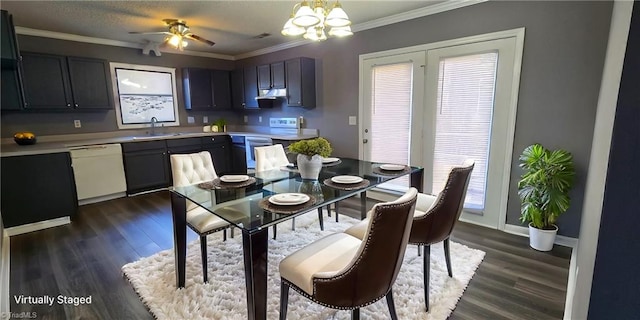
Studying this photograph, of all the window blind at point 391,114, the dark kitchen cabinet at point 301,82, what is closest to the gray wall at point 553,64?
the window blind at point 391,114

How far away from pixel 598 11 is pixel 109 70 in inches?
229

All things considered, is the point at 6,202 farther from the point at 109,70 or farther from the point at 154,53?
the point at 154,53

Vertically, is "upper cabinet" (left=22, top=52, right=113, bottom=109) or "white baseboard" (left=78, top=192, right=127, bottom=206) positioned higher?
"upper cabinet" (left=22, top=52, right=113, bottom=109)

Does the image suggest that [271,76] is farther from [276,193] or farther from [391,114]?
[276,193]

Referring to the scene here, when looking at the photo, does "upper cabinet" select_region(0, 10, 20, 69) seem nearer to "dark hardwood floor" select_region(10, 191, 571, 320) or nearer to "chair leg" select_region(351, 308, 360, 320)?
"dark hardwood floor" select_region(10, 191, 571, 320)

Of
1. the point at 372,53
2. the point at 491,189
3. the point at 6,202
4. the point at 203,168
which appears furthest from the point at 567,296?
the point at 6,202

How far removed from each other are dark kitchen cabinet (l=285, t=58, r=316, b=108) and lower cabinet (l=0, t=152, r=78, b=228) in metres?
2.89

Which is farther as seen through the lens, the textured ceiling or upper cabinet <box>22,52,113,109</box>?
upper cabinet <box>22,52,113,109</box>

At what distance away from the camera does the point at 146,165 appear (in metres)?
4.42

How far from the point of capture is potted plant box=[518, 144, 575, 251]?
2.37 meters

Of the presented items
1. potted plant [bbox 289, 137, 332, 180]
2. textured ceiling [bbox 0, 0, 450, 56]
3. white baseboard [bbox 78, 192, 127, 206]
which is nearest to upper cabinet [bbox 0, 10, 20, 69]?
textured ceiling [bbox 0, 0, 450, 56]

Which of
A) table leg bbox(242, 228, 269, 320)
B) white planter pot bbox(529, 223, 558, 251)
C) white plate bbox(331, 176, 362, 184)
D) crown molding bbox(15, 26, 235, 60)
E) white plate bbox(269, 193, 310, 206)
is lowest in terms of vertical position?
white planter pot bbox(529, 223, 558, 251)

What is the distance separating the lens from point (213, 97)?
18.1 feet

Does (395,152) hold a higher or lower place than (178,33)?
lower
